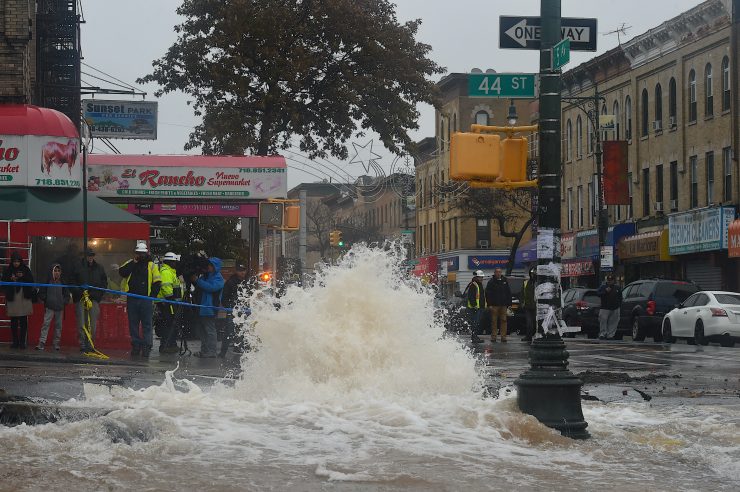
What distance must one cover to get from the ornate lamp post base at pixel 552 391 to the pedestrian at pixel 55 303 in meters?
12.2

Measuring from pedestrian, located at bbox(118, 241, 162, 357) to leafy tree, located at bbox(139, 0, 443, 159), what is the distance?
632 inches

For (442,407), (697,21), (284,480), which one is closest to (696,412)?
(442,407)

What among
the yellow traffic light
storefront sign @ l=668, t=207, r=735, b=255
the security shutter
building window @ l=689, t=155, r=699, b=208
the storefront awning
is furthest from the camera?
the storefront awning

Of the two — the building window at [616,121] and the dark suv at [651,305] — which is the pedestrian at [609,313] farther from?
the building window at [616,121]

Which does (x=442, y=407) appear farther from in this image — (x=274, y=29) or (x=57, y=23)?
(x=57, y=23)

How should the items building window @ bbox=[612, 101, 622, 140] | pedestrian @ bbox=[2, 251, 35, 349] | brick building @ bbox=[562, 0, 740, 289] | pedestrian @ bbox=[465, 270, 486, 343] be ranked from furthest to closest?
building window @ bbox=[612, 101, 622, 140], brick building @ bbox=[562, 0, 740, 289], pedestrian @ bbox=[465, 270, 486, 343], pedestrian @ bbox=[2, 251, 35, 349]

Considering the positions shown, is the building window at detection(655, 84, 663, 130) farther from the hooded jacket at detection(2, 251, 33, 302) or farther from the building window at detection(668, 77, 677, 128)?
the hooded jacket at detection(2, 251, 33, 302)

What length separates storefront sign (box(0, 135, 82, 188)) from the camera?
84.2 feet

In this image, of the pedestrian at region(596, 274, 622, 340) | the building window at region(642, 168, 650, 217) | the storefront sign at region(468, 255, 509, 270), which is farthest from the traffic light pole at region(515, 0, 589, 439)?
the storefront sign at region(468, 255, 509, 270)

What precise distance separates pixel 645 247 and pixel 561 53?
1612 inches

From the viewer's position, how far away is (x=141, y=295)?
2150 cm

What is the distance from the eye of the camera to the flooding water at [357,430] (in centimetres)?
874

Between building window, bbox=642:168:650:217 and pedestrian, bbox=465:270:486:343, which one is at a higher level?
building window, bbox=642:168:650:217

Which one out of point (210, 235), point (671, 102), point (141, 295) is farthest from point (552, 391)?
point (671, 102)
